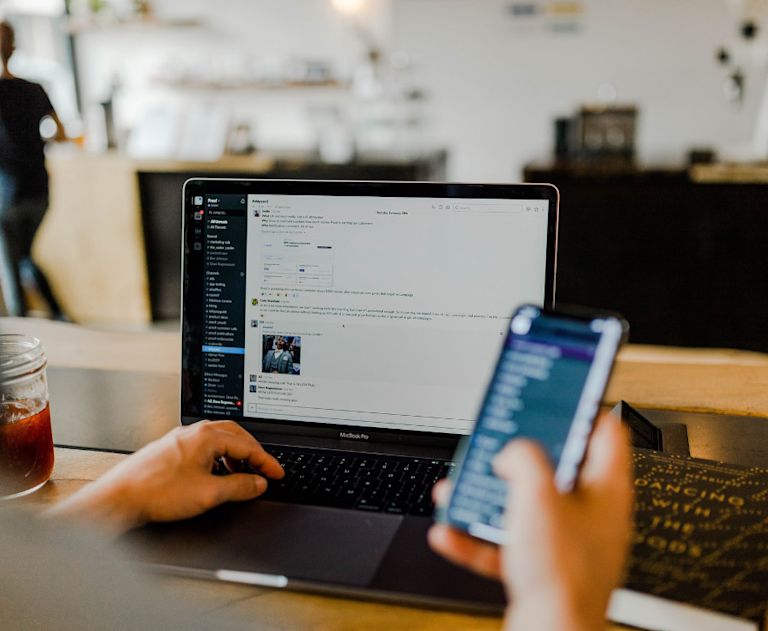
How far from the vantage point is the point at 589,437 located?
1.46 ft

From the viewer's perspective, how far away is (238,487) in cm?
69

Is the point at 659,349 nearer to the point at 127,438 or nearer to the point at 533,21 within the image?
the point at 127,438

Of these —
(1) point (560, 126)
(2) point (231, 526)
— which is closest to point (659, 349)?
(1) point (560, 126)

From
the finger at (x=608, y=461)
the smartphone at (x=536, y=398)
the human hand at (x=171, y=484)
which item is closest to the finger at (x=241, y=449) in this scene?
the human hand at (x=171, y=484)

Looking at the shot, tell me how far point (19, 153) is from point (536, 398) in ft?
5.44

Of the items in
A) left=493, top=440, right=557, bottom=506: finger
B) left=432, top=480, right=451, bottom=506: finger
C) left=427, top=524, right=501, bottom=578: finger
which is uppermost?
left=493, top=440, right=557, bottom=506: finger

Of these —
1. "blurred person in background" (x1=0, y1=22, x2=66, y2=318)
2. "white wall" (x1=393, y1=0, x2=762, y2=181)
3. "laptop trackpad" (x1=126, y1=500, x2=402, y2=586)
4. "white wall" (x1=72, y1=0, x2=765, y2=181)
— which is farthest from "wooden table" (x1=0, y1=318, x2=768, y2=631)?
"white wall" (x1=72, y1=0, x2=765, y2=181)

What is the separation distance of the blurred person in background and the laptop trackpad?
1.20m

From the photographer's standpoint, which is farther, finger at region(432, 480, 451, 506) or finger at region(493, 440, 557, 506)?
finger at region(432, 480, 451, 506)

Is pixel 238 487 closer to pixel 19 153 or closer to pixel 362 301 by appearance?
pixel 362 301

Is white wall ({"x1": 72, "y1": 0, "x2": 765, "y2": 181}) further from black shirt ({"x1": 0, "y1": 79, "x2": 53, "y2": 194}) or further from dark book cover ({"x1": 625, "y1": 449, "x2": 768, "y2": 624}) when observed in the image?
dark book cover ({"x1": 625, "y1": 449, "x2": 768, "y2": 624})

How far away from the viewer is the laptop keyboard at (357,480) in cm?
70

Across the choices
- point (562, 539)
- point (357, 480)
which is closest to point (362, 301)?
point (357, 480)

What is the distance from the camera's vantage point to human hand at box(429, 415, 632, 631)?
370 millimetres
